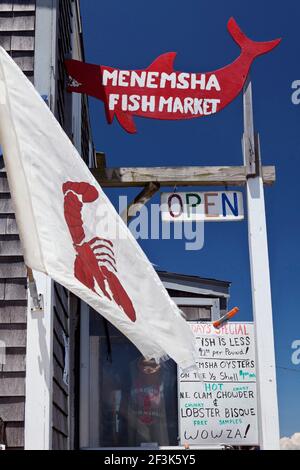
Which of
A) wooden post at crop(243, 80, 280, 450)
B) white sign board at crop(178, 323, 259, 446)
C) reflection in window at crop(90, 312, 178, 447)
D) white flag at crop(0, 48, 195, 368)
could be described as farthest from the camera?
reflection in window at crop(90, 312, 178, 447)

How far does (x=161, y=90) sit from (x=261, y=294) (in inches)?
69.6

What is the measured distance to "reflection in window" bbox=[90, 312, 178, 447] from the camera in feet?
21.5

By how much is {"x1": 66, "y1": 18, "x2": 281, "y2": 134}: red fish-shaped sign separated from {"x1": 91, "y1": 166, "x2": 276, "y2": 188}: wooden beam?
35 centimetres

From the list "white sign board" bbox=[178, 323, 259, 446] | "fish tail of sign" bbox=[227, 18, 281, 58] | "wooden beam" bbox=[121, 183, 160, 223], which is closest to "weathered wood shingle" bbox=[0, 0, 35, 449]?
"wooden beam" bbox=[121, 183, 160, 223]

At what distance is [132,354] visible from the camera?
6809 millimetres

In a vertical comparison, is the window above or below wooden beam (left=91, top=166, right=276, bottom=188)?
below

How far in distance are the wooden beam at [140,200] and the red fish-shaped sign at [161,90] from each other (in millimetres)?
468

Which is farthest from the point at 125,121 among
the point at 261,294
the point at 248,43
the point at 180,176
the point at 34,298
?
the point at 34,298

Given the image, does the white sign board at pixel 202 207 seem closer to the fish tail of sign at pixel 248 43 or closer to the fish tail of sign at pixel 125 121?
the fish tail of sign at pixel 125 121

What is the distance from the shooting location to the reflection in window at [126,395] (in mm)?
6547

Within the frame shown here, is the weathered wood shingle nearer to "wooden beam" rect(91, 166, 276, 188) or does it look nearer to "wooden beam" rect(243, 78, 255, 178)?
"wooden beam" rect(91, 166, 276, 188)

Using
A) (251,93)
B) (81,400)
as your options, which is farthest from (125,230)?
(81,400)
